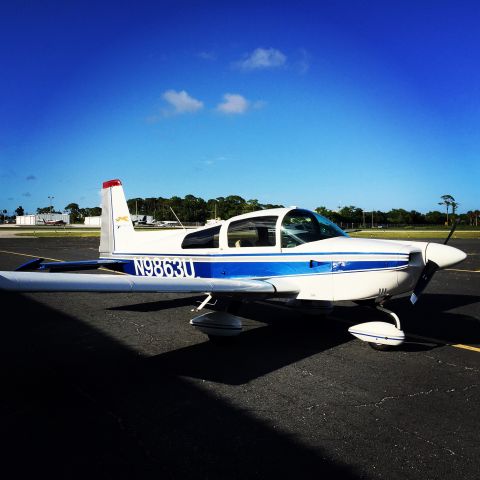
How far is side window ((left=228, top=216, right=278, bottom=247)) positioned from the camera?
6297 mm

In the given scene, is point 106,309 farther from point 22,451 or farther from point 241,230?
point 22,451

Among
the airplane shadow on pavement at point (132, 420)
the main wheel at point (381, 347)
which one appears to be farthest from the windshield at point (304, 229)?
the main wheel at point (381, 347)

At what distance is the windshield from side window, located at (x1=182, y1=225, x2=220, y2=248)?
128cm

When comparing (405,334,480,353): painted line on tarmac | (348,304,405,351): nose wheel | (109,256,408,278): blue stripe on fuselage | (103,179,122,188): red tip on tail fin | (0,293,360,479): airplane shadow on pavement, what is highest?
(103,179,122,188): red tip on tail fin

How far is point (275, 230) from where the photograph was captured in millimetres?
6215

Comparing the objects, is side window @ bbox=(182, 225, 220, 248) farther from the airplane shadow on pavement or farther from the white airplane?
the airplane shadow on pavement

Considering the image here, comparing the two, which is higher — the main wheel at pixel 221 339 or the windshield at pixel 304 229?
the windshield at pixel 304 229

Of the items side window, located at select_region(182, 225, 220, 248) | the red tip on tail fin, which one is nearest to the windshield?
side window, located at select_region(182, 225, 220, 248)

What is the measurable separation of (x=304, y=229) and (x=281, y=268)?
69 centimetres

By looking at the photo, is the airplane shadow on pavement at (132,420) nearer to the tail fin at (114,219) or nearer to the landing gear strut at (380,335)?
the landing gear strut at (380,335)

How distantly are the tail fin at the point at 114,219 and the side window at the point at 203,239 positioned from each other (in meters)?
2.05

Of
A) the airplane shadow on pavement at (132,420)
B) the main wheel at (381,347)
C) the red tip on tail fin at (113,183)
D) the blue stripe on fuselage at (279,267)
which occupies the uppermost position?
the red tip on tail fin at (113,183)

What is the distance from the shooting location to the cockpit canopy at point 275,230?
20.0ft

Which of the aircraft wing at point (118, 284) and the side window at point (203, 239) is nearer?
the aircraft wing at point (118, 284)
